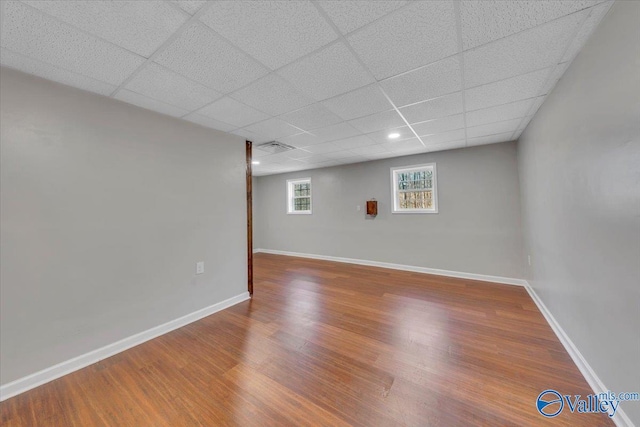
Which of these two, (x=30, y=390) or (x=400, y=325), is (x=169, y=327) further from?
(x=400, y=325)

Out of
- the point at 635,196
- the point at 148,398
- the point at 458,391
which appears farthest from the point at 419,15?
the point at 148,398

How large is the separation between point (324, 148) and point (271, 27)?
8.73 ft

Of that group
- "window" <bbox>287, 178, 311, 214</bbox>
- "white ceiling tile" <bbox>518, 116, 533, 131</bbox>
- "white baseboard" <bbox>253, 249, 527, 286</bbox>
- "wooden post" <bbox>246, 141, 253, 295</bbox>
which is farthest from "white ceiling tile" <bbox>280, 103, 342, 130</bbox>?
"window" <bbox>287, 178, 311, 214</bbox>

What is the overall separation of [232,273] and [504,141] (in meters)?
4.70

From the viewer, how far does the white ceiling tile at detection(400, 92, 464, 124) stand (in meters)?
2.27

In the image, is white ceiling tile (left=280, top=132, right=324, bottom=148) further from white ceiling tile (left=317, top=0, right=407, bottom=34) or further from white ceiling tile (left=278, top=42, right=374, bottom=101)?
white ceiling tile (left=317, top=0, right=407, bottom=34)

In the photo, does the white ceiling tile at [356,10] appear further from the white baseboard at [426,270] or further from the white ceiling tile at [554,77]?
the white baseboard at [426,270]

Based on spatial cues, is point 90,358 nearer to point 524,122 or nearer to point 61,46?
point 61,46

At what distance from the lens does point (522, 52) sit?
5.24ft

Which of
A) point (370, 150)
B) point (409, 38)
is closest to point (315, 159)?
point (370, 150)

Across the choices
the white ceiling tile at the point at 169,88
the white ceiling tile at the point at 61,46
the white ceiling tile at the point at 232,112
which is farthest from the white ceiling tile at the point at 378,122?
the white ceiling tile at the point at 61,46

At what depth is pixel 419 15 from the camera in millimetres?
1288

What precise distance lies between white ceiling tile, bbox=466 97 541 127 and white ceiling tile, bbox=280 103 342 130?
154 centimetres

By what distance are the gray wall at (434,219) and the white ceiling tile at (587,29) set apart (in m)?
2.61
